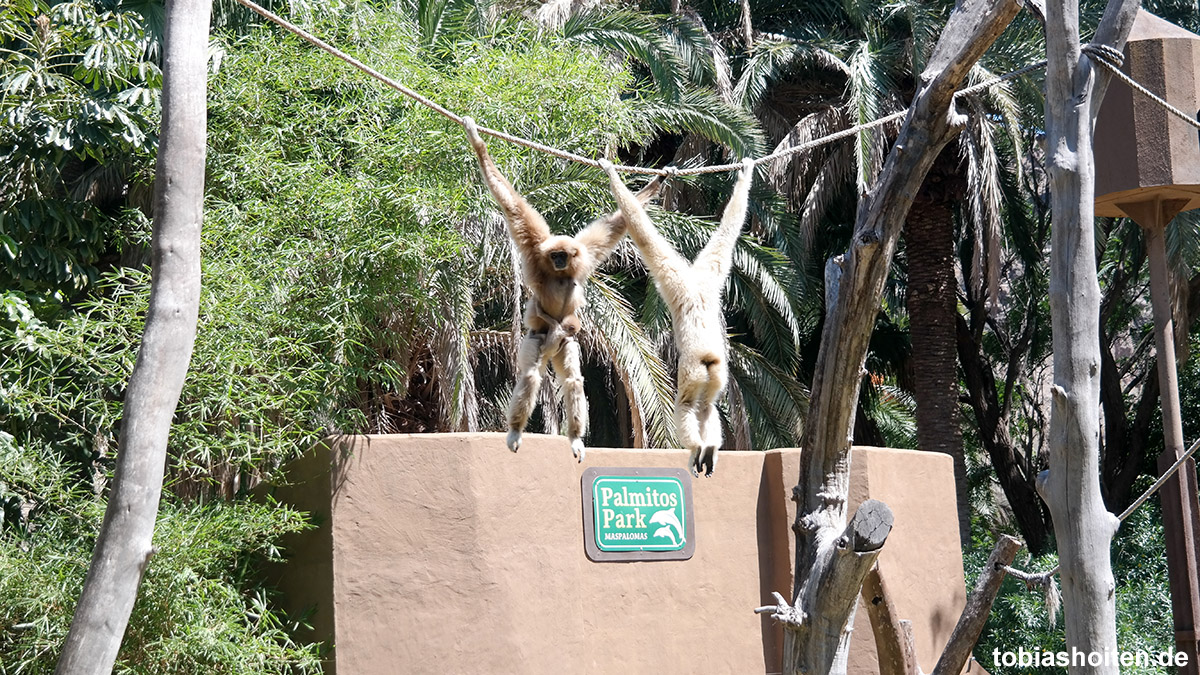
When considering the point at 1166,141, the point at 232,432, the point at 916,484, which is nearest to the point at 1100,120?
the point at 1166,141

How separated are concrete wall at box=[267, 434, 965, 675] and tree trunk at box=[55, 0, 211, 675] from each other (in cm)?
315

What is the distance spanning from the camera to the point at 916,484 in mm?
10766

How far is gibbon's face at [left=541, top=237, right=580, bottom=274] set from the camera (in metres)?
5.76

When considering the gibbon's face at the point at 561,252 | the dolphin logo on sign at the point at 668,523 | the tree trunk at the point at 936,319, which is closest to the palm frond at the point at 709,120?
the tree trunk at the point at 936,319

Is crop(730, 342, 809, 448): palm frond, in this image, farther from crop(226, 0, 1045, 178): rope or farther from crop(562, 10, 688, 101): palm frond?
crop(226, 0, 1045, 178): rope

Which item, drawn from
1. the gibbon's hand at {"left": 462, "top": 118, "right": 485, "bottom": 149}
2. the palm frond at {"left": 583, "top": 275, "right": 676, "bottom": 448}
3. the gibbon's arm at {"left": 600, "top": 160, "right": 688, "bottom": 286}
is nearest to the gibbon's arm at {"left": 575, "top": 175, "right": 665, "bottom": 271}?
the gibbon's arm at {"left": 600, "top": 160, "right": 688, "bottom": 286}

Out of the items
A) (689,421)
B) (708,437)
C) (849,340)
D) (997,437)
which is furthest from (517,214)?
(997,437)

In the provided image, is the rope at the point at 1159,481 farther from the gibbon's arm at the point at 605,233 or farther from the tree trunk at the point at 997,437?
the tree trunk at the point at 997,437

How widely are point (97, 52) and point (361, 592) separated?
4.23 m

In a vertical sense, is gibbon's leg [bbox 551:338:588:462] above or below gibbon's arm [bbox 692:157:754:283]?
below

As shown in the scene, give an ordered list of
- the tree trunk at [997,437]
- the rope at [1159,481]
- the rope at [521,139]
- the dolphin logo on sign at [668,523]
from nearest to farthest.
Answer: the rope at [521,139]
the rope at [1159,481]
the dolphin logo on sign at [668,523]
the tree trunk at [997,437]

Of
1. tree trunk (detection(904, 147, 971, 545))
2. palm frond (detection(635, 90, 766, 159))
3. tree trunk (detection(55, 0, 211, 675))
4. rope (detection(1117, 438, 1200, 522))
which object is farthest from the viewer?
tree trunk (detection(904, 147, 971, 545))

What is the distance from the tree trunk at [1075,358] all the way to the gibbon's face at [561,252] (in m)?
2.31

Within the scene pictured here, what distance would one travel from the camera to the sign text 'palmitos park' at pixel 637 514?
29.8 ft
